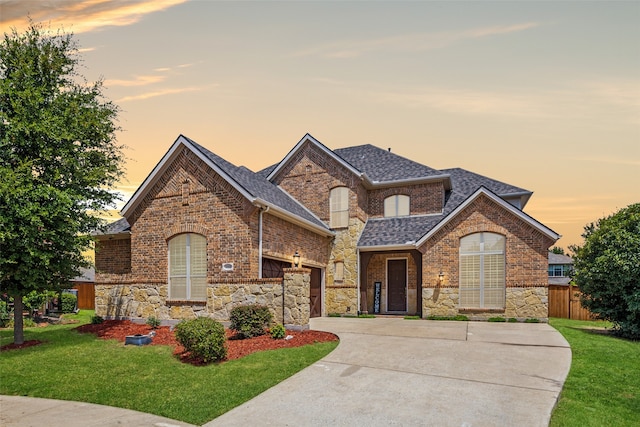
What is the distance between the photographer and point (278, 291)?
13.8 metres

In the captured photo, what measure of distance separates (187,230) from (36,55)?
7758 millimetres

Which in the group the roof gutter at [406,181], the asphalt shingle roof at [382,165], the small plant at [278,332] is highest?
the asphalt shingle roof at [382,165]

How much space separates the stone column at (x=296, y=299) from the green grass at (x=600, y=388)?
7361mm

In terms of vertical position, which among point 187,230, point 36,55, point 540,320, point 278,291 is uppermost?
point 36,55

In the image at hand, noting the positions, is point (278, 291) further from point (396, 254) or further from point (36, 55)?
point (36, 55)

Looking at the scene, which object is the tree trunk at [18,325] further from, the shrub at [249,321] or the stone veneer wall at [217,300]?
the shrub at [249,321]

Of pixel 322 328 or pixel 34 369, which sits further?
pixel 322 328

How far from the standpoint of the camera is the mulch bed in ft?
36.4

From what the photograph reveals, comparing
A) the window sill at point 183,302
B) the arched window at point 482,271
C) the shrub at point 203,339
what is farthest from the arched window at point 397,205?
the shrub at point 203,339

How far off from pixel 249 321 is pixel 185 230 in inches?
205

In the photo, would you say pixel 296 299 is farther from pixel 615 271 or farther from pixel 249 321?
pixel 615 271

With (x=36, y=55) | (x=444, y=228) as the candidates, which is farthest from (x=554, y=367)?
(x=36, y=55)

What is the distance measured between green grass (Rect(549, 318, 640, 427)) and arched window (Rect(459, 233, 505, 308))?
5434mm

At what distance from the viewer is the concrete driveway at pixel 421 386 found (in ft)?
22.2
